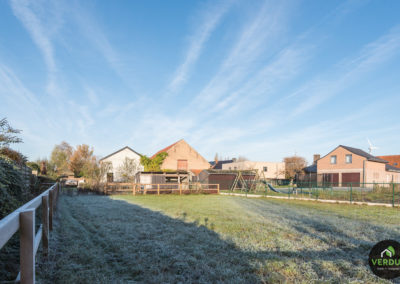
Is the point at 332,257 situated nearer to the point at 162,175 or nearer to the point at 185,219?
the point at 185,219

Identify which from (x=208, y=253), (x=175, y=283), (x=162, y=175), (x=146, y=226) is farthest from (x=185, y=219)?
(x=162, y=175)

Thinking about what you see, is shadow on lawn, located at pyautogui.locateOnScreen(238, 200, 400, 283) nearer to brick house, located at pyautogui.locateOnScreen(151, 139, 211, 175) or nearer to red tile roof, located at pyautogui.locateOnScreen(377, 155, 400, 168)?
brick house, located at pyautogui.locateOnScreen(151, 139, 211, 175)

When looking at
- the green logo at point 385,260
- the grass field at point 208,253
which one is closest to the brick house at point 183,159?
the grass field at point 208,253

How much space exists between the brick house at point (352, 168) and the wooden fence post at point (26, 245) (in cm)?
3657

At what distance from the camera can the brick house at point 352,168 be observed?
34750mm

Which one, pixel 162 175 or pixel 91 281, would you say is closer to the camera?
pixel 91 281

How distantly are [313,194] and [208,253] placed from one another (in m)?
17.5

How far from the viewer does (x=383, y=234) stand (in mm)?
6742

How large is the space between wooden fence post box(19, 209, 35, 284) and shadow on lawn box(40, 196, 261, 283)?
4.94 feet

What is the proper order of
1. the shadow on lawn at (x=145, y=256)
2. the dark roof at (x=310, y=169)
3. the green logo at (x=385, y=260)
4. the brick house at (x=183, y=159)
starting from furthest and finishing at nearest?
1. the dark roof at (x=310, y=169)
2. the brick house at (x=183, y=159)
3. the green logo at (x=385, y=260)
4. the shadow on lawn at (x=145, y=256)

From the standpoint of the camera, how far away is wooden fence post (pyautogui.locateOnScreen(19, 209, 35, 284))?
224 cm

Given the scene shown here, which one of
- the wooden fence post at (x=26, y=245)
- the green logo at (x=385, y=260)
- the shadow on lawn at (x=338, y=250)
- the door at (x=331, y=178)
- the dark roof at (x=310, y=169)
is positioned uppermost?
the wooden fence post at (x=26, y=245)

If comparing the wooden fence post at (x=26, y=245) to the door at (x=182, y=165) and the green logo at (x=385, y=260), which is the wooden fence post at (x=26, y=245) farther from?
the door at (x=182, y=165)

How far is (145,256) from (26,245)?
2640mm
